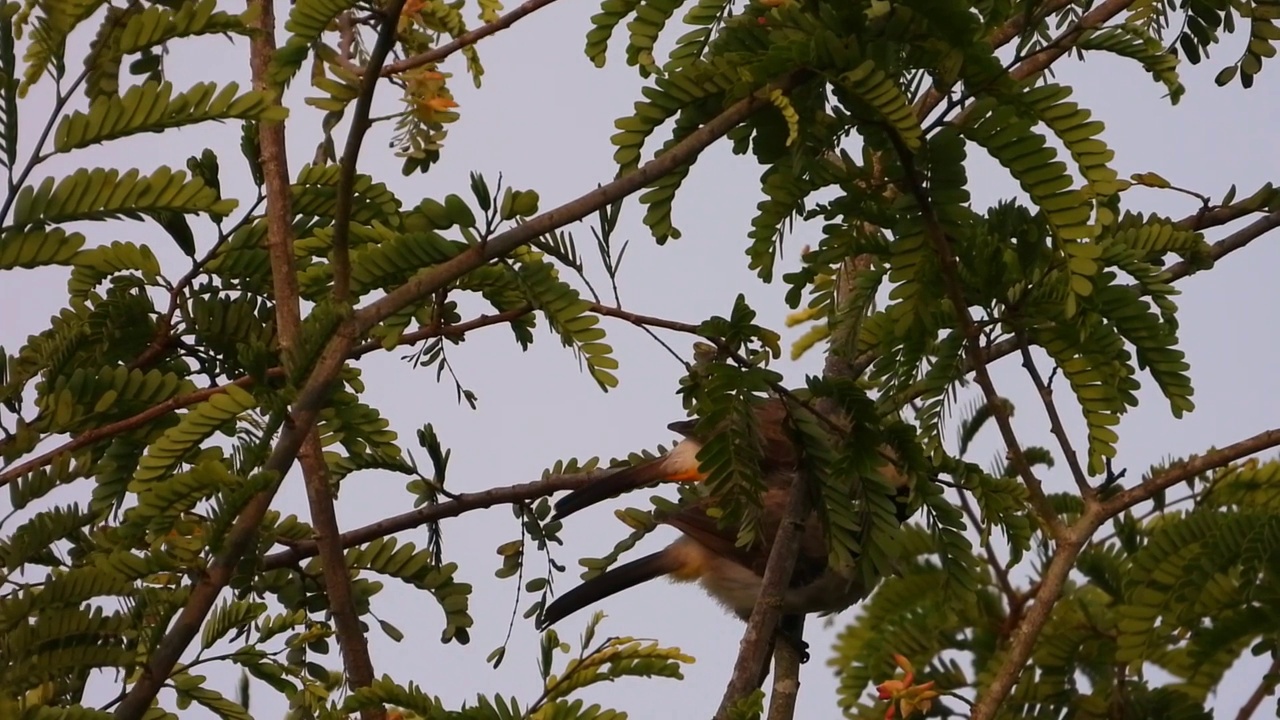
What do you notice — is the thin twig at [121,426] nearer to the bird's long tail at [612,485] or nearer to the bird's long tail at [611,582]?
the bird's long tail at [612,485]

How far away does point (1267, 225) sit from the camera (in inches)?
125

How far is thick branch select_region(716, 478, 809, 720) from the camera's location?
2203 millimetres

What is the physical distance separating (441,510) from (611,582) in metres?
1.35

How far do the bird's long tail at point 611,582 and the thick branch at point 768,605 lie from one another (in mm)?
1201

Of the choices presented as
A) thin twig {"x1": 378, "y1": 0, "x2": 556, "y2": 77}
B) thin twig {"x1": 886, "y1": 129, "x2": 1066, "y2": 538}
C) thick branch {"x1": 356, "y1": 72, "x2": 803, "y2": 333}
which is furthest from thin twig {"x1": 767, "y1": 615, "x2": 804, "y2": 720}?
thin twig {"x1": 378, "y1": 0, "x2": 556, "y2": 77}

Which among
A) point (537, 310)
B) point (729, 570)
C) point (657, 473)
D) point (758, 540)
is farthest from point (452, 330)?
point (729, 570)

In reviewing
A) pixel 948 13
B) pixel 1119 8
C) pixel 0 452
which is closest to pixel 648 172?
pixel 948 13

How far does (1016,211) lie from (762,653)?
85cm

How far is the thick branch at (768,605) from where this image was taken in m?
2.20

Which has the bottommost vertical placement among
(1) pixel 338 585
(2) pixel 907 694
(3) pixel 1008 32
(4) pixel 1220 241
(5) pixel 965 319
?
(2) pixel 907 694

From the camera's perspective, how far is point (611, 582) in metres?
4.34

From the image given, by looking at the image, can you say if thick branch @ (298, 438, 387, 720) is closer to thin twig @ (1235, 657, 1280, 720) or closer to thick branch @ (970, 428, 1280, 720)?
thick branch @ (970, 428, 1280, 720)

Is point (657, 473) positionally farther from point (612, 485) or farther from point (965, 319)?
point (965, 319)

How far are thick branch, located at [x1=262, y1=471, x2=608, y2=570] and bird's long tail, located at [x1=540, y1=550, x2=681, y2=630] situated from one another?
1.28ft
